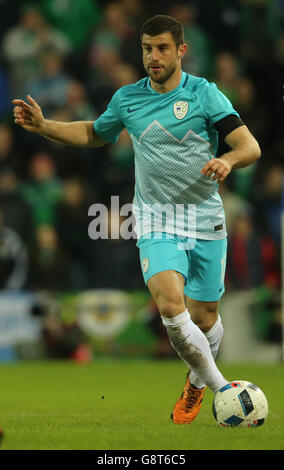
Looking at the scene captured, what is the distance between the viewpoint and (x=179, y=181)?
623 cm

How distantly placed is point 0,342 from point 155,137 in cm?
667

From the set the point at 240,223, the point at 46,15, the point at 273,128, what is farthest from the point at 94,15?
the point at 240,223

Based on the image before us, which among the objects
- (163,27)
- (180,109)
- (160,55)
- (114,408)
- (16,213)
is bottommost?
(114,408)

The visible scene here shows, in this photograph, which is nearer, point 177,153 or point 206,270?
point 177,153

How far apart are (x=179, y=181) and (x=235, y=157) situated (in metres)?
0.65

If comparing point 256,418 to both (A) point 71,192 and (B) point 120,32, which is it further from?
(B) point 120,32

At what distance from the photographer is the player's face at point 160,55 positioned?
6.09m

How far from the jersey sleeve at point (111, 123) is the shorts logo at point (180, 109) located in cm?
48

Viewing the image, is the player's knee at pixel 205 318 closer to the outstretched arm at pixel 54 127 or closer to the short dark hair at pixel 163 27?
the outstretched arm at pixel 54 127

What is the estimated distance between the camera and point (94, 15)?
15.5 metres

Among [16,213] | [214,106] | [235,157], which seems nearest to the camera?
[235,157]

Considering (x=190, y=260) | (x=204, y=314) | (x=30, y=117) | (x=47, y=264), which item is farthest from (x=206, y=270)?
(x=47, y=264)

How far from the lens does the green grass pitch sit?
5.15 metres

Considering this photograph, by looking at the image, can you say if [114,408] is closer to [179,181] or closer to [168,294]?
[168,294]
